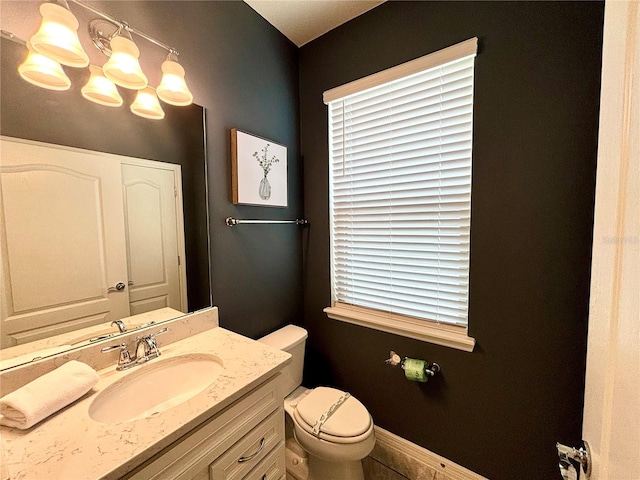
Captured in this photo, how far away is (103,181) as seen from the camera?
0.97 m

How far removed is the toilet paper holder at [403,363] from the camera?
1.41 meters

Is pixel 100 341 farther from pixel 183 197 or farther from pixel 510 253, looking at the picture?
pixel 510 253

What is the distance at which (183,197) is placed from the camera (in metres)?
1.25

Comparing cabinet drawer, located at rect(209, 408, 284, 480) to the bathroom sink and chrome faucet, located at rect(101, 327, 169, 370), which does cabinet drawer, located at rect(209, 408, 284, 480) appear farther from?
chrome faucet, located at rect(101, 327, 169, 370)

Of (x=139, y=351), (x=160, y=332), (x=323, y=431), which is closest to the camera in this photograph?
(x=139, y=351)

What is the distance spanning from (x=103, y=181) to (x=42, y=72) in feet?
1.17

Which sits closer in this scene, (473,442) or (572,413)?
(572,413)

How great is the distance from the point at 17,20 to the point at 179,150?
57 cm

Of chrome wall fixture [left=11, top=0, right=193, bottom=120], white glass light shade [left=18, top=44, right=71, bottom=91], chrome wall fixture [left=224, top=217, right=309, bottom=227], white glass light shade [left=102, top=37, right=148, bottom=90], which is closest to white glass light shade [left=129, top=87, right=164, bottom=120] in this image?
chrome wall fixture [left=11, top=0, right=193, bottom=120]

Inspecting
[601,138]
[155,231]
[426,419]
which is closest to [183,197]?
[155,231]

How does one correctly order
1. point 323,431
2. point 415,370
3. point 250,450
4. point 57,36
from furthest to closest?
point 415,370 → point 323,431 → point 250,450 → point 57,36

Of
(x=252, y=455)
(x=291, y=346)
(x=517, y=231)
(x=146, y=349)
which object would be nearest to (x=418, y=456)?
(x=291, y=346)

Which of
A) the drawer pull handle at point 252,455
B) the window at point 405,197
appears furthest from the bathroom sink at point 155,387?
the window at point 405,197

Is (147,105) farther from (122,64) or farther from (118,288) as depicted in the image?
(118,288)
